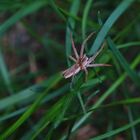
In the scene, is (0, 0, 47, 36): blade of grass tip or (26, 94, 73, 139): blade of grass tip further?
(0, 0, 47, 36): blade of grass tip

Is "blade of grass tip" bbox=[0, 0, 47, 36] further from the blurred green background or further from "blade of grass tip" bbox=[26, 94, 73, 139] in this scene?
"blade of grass tip" bbox=[26, 94, 73, 139]

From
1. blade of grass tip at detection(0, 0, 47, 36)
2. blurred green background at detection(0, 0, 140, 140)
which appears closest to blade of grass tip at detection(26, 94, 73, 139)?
blurred green background at detection(0, 0, 140, 140)

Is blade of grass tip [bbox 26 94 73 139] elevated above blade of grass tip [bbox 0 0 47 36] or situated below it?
below

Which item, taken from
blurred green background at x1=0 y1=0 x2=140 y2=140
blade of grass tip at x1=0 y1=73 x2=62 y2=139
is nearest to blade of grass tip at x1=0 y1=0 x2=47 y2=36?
blurred green background at x1=0 y1=0 x2=140 y2=140

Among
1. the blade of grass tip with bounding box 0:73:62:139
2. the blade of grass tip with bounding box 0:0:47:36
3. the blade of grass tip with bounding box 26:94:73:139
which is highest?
the blade of grass tip with bounding box 0:0:47:36

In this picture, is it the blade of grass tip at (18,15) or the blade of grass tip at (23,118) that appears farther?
the blade of grass tip at (18,15)

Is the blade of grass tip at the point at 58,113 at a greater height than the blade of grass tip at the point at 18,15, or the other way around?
the blade of grass tip at the point at 18,15

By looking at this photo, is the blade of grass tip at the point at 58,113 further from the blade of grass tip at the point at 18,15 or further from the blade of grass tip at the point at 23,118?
the blade of grass tip at the point at 18,15

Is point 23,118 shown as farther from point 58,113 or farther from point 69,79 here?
point 69,79

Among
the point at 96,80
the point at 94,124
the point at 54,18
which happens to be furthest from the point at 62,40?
the point at 96,80

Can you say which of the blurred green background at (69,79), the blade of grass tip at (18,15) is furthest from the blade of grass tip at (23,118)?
the blade of grass tip at (18,15)
